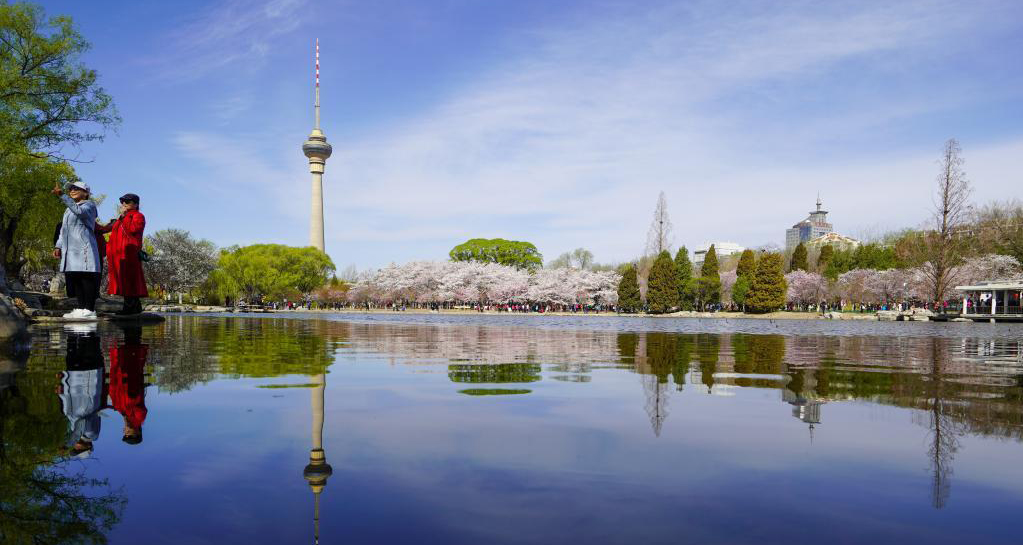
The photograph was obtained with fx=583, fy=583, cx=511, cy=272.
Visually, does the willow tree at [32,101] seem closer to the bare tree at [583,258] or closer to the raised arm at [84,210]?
the raised arm at [84,210]

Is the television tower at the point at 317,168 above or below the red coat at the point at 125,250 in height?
above

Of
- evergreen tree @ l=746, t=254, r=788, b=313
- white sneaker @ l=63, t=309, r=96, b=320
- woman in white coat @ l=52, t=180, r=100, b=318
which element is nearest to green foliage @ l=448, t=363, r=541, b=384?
woman in white coat @ l=52, t=180, r=100, b=318

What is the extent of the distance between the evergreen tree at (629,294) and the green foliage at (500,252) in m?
28.2

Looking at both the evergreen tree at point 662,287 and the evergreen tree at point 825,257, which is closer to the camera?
the evergreen tree at point 662,287

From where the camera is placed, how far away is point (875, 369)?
920cm

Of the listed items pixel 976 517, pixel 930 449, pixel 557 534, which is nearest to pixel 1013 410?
pixel 930 449

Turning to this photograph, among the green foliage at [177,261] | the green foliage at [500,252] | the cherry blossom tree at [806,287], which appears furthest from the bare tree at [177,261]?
the cherry blossom tree at [806,287]

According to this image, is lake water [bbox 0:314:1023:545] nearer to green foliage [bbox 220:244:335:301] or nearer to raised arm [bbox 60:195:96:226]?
raised arm [bbox 60:195:96:226]

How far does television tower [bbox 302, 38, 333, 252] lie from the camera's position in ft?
415

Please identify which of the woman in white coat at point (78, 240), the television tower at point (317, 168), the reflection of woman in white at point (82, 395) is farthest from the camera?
the television tower at point (317, 168)

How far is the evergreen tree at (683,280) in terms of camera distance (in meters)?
72.2

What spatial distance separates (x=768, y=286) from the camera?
2532 inches

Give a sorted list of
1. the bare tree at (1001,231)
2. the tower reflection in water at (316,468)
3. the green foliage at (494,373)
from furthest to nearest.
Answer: the bare tree at (1001,231) → the green foliage at (494,373) → the tower reflection in water at (316,468)

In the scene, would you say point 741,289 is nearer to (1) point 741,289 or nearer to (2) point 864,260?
(1) point 741,289
